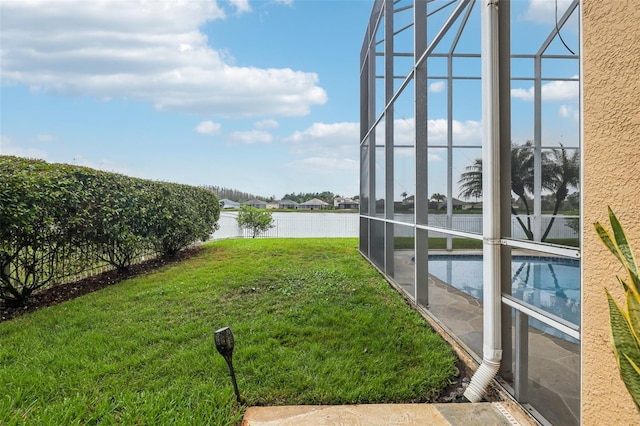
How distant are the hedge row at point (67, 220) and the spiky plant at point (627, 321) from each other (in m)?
5.10

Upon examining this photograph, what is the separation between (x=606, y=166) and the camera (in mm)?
1361

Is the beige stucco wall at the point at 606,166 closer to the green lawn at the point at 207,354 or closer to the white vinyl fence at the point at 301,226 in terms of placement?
the green lawn at the point at 207,354

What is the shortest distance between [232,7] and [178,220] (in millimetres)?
6395

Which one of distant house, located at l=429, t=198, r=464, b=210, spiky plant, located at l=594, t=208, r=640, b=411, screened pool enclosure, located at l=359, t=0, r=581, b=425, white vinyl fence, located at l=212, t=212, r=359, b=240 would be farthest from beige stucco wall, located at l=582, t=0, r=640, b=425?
white vinyl fence, located at l=212, t=212, r=359, b=240

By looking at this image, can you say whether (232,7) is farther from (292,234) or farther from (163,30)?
(292,234)

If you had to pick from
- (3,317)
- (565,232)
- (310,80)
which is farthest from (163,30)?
(565,232)

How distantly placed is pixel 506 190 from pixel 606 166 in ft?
3.00

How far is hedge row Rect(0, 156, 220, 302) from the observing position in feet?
12.9

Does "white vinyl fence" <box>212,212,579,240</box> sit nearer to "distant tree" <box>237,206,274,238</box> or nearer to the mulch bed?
"distant tree" <box>237,206,274,238</box>

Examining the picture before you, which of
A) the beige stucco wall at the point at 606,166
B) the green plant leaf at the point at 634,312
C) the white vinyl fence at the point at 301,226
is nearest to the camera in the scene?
the green plant leaf at the point at 634,312

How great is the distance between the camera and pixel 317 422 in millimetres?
1968

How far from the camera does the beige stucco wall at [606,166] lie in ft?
4.07

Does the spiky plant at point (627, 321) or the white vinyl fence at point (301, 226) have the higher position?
the spiky plant at point (627, 321)

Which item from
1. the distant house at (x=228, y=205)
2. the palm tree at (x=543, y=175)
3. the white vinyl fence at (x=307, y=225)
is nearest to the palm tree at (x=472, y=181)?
the palm tree at (x=543, y=175)
